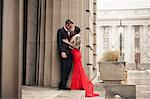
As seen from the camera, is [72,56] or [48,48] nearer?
[72,56]

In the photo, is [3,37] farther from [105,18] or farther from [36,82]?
[105,18]

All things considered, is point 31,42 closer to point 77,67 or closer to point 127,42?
point 77,67

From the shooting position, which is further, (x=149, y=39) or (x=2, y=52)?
(x=149, y=39)

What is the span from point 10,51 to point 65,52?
5637 millimetres

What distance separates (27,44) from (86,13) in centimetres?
268

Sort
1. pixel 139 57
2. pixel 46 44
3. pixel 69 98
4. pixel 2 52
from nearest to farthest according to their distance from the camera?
1. pixel 2 52
2. pixel 69 98
3. pixel 46 44
4. pixel 139 57

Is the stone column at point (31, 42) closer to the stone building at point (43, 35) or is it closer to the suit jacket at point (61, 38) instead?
the stone building at point (43, 35)

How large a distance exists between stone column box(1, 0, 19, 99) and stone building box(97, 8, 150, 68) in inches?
2077

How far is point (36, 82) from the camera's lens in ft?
31.3

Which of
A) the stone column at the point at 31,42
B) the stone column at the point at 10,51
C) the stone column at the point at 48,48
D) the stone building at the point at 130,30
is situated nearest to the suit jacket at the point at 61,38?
the stone column at the point at 48,48

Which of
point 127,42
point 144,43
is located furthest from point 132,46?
point 144,43

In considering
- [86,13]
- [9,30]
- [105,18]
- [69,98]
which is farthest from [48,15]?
[105,18]

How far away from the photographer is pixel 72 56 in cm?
832

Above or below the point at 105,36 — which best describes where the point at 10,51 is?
below
